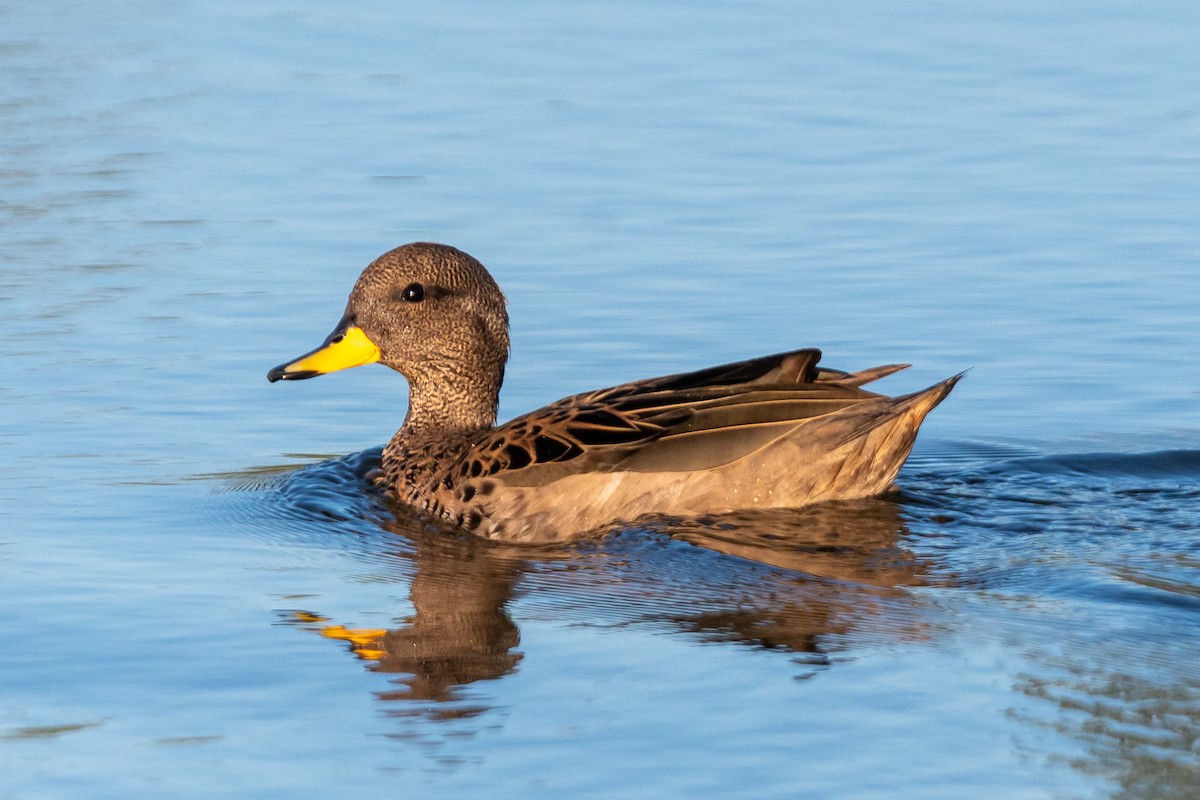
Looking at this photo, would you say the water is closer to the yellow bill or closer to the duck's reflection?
the duck's reflection

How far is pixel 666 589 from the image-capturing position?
7.96m

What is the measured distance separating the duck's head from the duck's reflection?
0.95 meters

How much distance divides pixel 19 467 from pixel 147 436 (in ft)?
2.42

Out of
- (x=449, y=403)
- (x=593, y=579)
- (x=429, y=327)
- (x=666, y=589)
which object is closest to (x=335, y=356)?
(x=429, y=327)

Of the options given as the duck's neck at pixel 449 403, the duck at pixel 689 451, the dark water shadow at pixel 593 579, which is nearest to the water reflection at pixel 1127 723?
the dark water shadow at pixel 593 579

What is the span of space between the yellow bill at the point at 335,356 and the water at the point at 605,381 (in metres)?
0.46

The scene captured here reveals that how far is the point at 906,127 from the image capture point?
47.9 ft

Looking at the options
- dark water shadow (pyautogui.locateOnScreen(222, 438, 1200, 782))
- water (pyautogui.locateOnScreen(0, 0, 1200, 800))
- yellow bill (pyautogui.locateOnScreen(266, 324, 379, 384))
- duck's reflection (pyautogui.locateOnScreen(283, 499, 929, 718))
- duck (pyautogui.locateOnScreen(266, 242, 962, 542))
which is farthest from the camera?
yellow bill (pyautogui.locateOnScreen(266, 324, 379, 384))

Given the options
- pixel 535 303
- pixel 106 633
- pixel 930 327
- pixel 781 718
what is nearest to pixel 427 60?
pixel 535 303

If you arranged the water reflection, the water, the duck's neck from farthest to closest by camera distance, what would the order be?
the duck's neck → the water → the water reflection

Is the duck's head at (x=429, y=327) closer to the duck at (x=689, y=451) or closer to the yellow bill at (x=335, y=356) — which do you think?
the yellow bill at (x=335, y=356)

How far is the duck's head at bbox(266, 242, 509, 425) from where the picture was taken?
32.3 ft

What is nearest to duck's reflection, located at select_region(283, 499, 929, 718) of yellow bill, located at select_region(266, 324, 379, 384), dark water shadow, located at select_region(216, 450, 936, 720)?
dark water shadow, located at select_region(216, 450, 936, 720)

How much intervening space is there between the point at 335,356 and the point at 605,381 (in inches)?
62.5
